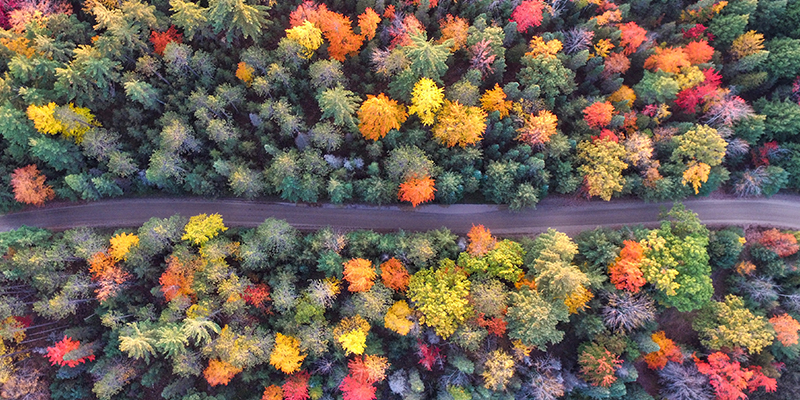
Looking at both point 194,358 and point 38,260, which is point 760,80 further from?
point 38,260

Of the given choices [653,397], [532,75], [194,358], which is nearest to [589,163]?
[532,75]

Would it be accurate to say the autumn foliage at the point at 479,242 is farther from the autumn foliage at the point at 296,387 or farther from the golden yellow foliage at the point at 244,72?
the golden yellow foliage at the point at 244,72

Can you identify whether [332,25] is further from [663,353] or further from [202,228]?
[663,353]

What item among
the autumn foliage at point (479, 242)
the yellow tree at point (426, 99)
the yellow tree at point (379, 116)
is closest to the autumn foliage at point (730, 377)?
the autumn foliage at point (479, 242)

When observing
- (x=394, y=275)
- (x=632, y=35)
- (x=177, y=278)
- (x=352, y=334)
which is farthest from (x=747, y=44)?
(x=177, y=278)

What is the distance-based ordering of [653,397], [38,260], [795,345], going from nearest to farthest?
1. [38,260]
2. [795,345]
3. [653,397]

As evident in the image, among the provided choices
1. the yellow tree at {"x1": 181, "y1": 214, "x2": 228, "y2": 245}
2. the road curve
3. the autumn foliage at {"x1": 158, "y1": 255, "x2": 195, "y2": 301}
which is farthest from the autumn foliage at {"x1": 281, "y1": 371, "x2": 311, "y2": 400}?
the yellow tree at {"x1": 181, "y1": 214, "x2": 228, "y2": 245}
